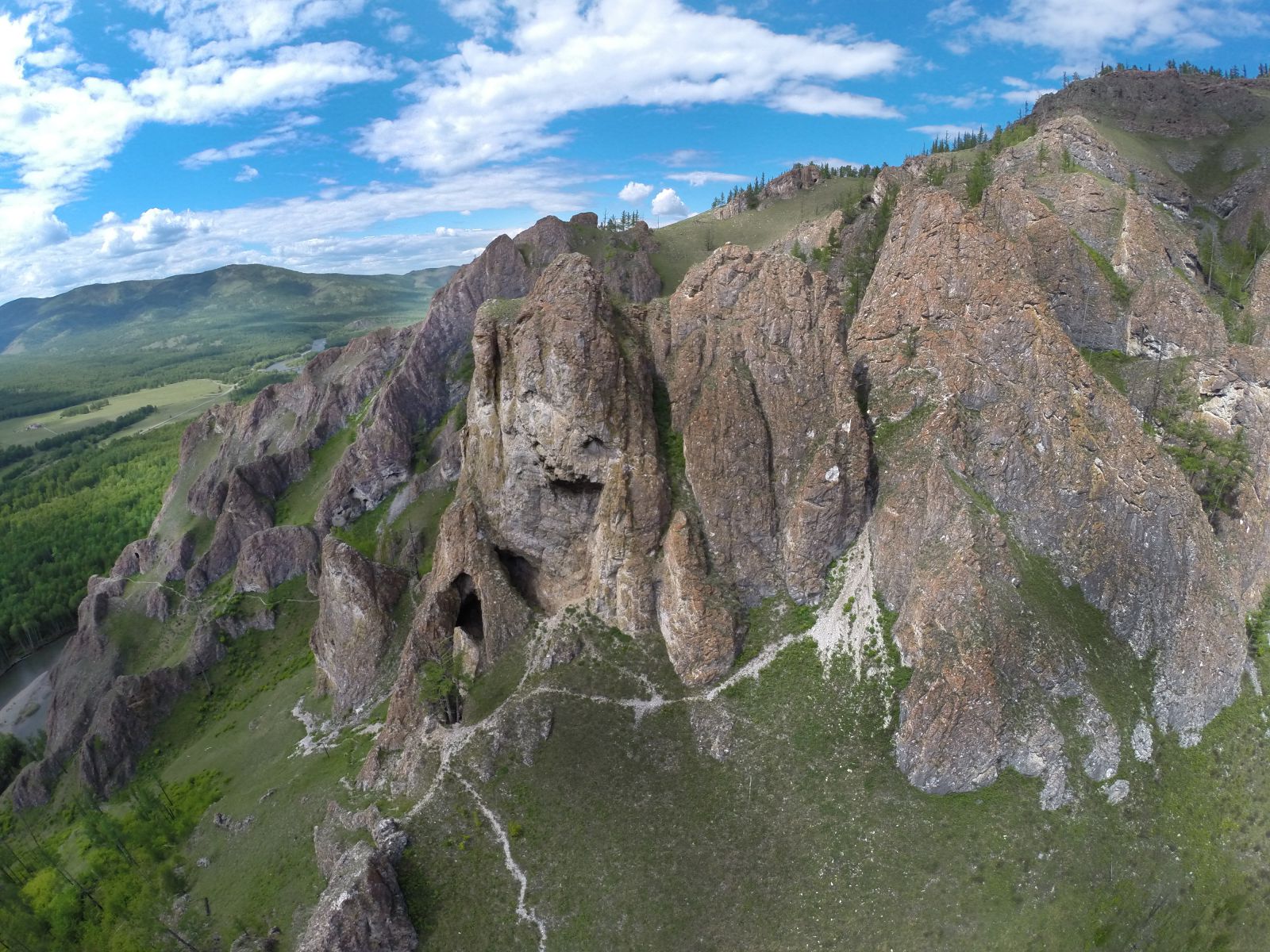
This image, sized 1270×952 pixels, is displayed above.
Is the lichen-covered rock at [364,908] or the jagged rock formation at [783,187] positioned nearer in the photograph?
the lichen-covered rock at [364,908]

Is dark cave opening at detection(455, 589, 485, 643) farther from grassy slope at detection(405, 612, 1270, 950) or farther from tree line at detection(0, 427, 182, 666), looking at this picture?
tree line at detection(0, 427, 182, 666)

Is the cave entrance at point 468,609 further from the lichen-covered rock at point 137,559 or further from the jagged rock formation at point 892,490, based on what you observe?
the lichen-covered rock at point 137,559

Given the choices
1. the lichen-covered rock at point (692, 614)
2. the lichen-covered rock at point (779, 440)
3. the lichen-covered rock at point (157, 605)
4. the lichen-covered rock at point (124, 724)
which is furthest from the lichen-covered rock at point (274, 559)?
the lichen-covered rock at point (779, 440)

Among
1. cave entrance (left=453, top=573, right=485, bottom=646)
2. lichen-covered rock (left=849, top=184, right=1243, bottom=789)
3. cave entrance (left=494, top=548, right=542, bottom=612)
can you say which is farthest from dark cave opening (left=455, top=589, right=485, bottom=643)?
lichen-covered rock (left=849, top=184, right=1243, bottom=789)

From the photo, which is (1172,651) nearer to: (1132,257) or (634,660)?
(634,660)

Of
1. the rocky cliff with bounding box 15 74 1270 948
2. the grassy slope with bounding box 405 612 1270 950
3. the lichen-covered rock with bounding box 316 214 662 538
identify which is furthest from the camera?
the lichen-covered rock with bounding box 316 214 662 538

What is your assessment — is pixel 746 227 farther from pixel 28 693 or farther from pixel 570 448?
pixel 28 693
